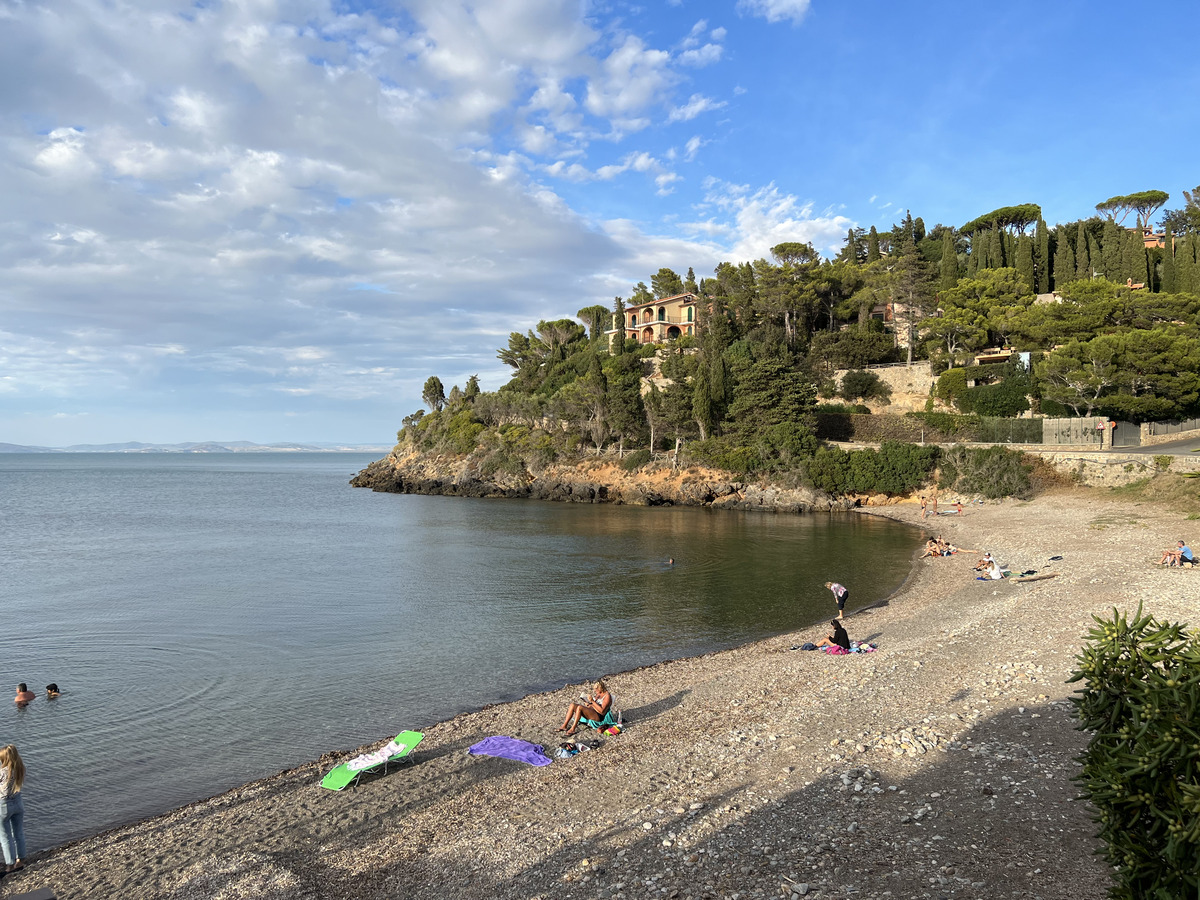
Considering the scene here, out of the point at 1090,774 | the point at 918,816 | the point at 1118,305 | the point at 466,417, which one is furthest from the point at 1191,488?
the point at 466,417

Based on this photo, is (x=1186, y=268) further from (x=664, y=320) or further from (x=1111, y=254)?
(x=664, y=320)

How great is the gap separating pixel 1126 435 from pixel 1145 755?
51.3m

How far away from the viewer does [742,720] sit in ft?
40.4

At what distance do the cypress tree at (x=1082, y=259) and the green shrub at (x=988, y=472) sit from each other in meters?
34.2

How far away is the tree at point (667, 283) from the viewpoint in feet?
324

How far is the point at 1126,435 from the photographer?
145ft

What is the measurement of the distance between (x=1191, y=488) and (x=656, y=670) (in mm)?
30831

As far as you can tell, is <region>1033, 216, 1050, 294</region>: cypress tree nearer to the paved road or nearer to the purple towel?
the paved road

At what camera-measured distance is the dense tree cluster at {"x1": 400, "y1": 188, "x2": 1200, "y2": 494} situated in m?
46.6

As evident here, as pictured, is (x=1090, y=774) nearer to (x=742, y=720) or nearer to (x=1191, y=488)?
(x=742, y=720)

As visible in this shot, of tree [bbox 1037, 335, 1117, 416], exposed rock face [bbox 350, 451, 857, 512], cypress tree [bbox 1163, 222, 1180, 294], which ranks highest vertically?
cypress tree [bbox 1163, 222, 1180, 294]

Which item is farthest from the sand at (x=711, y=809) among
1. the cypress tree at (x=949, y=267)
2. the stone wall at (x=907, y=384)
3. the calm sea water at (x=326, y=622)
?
the cypress tree at (x=949, y=267)

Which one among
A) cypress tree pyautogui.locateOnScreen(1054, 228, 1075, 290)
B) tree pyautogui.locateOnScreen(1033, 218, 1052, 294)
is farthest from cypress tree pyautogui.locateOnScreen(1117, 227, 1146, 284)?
tree pyautogui.locateOnScreen(1033, 218, 1052, 294)

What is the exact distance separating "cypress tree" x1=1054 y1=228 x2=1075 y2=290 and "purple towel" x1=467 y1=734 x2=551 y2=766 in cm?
7562
